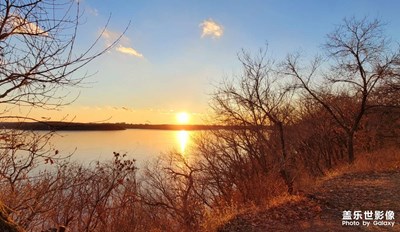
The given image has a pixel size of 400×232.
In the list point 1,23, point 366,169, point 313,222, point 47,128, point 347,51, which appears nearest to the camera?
point 1,23

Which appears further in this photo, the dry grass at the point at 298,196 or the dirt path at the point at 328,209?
the dry grass at the point at 298,196

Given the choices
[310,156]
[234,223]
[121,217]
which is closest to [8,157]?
[234,223]

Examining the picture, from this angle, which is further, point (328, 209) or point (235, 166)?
point (235, 166)

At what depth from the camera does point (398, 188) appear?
33.0 feet

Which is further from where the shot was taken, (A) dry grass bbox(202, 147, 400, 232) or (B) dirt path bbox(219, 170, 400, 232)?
(A) dry grass bbox(202, 147, 400, 232)

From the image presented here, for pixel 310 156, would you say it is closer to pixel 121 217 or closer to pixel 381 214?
pixel 121 217

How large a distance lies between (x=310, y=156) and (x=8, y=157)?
23100 millimetres

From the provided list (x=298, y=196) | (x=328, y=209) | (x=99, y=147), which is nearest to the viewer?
(x=328, y=209)

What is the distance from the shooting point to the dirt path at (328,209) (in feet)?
23.7

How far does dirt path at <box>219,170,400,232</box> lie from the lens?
23.7 ft

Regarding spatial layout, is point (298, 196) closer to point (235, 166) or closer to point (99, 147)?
point (235, 166)

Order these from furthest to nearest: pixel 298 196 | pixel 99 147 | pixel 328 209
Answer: pixel 99 147 → pixel 298 196 → pixel 328 209

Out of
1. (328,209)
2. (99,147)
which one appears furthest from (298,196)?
(99,147)

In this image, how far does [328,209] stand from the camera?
837 centimetres
